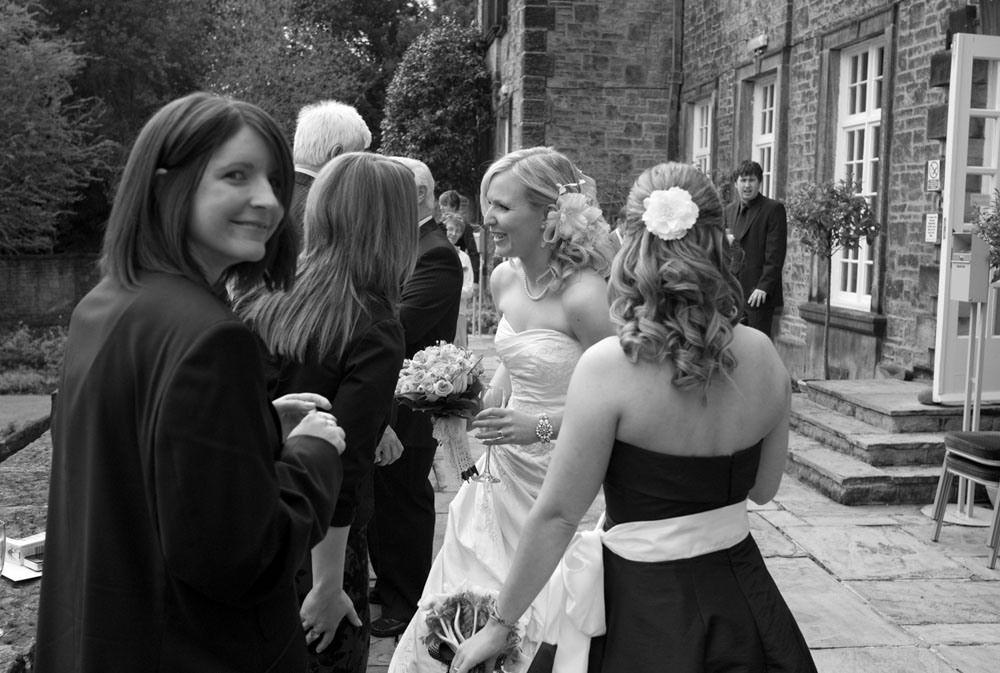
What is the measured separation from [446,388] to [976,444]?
12.9 feet

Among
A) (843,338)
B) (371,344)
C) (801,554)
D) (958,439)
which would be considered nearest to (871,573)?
(801,554)

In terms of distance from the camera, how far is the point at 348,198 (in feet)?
9.66

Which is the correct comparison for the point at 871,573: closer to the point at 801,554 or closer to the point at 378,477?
the point at 801,554

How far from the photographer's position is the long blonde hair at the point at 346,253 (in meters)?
2.85

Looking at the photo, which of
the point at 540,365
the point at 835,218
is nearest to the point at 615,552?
the point at 540,365

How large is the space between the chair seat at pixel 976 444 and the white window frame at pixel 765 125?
24.8ft

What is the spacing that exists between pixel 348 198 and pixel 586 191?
1.12 meters

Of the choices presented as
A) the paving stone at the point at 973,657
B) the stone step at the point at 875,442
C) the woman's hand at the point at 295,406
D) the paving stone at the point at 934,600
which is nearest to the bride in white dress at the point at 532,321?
the woman's hand at the point at 295,406

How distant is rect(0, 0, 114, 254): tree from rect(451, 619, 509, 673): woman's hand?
25554mm

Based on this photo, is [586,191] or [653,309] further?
[586,191]

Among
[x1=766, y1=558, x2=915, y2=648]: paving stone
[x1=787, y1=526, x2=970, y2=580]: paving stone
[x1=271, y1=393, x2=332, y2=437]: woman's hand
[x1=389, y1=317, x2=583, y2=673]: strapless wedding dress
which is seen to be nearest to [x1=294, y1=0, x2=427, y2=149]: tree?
[x1=787, y1=526, x2=970, y2=580]: paving stone

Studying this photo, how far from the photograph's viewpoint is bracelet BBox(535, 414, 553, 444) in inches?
138

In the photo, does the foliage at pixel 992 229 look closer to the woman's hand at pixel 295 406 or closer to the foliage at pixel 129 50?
the woman's hand at pixel 295 406

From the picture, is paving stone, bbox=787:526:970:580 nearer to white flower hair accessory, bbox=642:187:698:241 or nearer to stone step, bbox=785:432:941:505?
stone step, bbox=785:432:941:505
